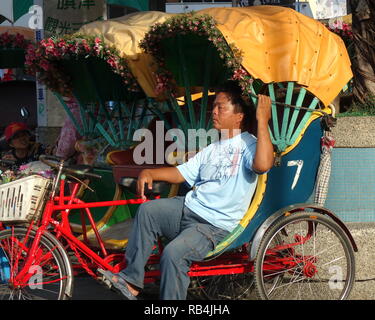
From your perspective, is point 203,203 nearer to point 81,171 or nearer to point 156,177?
point 156,177

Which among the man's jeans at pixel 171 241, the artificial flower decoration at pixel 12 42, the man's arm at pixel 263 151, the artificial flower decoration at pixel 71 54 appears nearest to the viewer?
the man's jeans at pixel 171 241

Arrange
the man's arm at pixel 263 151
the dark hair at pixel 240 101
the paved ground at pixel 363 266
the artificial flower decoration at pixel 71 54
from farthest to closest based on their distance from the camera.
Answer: the artificial flower decoration at pixel 71 54
the paved ground at pixel 363 266
the dark hair at pixel 240 101
the man's arm at pixel 263 151

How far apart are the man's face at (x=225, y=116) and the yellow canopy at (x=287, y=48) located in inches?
10.9

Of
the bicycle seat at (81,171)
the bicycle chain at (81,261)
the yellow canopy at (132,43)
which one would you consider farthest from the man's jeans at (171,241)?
the yellow canopy at (132,43)

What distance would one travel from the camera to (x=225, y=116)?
4055 mm

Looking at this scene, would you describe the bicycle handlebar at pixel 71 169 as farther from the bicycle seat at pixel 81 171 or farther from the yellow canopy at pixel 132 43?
the yellow canopy at pixel 132 43

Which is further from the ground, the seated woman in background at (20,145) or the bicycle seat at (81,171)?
the bicycle seat at (81,171)

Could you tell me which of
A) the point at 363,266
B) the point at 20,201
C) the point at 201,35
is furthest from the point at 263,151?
the point at 363,266

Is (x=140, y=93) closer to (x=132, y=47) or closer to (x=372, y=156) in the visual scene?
(x=132, y=47)

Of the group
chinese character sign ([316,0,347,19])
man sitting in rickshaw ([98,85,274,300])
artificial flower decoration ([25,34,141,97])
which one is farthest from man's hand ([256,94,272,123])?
chinese character sign ([316,0,347,19])

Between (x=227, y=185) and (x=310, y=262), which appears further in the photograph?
(x=310, y=262)

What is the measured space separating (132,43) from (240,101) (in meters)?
1.91

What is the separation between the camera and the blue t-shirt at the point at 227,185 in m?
3.93
